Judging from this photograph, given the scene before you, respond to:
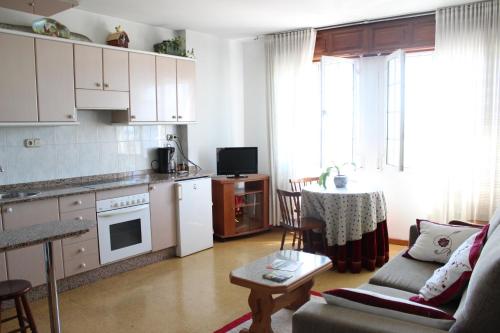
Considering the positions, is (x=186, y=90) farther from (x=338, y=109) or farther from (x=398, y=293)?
(x=398, y=293)

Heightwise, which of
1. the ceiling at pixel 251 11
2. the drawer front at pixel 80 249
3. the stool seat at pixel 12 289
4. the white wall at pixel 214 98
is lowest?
the drawer front at pixel 80 249

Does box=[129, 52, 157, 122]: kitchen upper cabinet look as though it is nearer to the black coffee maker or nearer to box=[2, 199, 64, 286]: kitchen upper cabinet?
the black coffee maker

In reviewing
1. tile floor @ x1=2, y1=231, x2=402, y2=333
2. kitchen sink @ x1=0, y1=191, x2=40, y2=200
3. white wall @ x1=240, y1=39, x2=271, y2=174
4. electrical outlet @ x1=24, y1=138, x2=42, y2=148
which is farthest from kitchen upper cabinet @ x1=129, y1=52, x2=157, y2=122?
white wall @ x1=240, y1=39, x2=271, y2=174

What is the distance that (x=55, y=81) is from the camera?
12.2ft

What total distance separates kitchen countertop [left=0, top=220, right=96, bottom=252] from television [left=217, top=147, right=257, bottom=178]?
283cm

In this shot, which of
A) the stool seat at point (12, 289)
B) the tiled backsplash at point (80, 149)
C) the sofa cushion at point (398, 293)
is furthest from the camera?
the tiled backsplash at point (80, 149)

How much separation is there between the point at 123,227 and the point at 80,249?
0.47 m

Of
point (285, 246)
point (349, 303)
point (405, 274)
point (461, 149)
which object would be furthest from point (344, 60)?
point (349, 303)

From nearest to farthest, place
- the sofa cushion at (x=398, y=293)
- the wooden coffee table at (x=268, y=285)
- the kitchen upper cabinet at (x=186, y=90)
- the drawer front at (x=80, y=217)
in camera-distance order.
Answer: the sofa cushion at (x=398, y=293)
the wooden coffee table at (x=268, y=285)
the drawer front at (x=80, y=217)
the kitchen upper cabinet at (x=186, y=90)

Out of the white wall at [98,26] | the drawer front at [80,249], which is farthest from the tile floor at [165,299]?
the white wall at [98,26]

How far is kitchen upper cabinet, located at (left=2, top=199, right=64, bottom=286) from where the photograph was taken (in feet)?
10.8

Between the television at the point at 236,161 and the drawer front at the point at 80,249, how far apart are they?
186 cm

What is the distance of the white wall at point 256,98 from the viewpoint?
5777 mm

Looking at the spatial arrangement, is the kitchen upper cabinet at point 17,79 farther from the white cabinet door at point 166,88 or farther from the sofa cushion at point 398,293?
the sofa cushion at point 398,293
